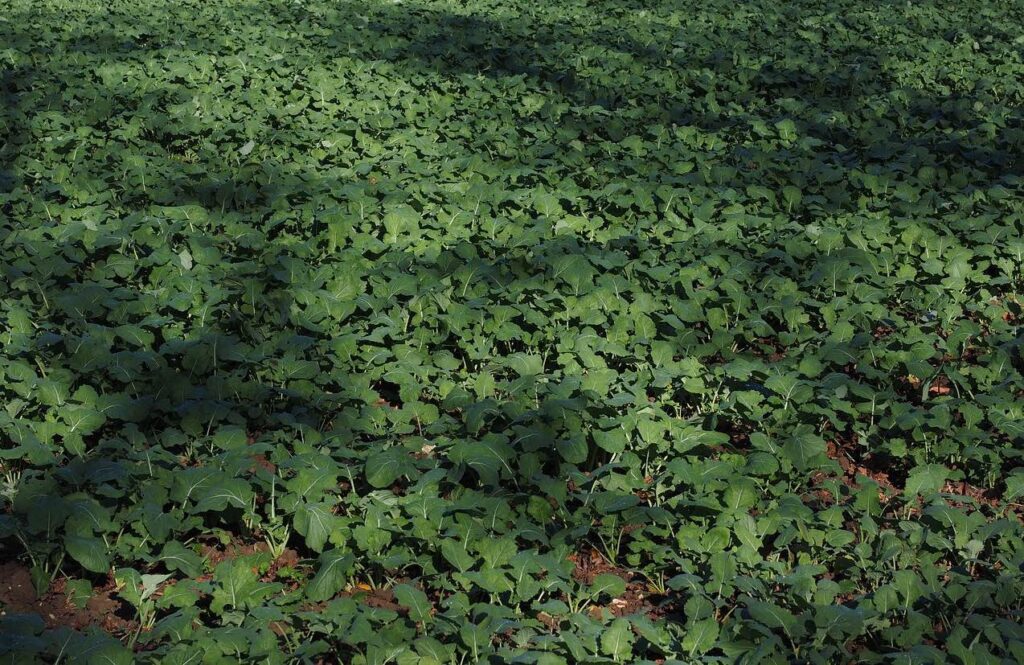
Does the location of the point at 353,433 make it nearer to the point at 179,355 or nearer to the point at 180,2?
the point at 179,355

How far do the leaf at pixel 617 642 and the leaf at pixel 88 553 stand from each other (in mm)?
1622

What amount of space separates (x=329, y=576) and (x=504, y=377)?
1.66m

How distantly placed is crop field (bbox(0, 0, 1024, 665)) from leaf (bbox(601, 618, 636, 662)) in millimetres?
12

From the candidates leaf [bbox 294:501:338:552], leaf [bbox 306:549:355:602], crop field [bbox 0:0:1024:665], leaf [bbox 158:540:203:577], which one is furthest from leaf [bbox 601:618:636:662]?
leaf [bbox 158:540:203:577]

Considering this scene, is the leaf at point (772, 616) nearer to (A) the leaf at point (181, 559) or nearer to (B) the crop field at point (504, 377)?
(B) the crop field at point (504, 377)

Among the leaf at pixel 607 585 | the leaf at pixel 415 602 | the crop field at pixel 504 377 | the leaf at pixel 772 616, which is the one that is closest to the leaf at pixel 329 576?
the crop field at pixel 504 377

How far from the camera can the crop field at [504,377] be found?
10.6 ft

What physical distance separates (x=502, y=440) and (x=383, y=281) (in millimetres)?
1629

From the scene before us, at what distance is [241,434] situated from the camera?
398 centimetres

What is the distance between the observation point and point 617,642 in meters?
3.03

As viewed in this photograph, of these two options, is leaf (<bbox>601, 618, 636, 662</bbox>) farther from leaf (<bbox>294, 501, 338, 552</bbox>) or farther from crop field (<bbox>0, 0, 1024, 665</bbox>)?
leaf (<bbox>294, 501, 338, 552</bbox>)

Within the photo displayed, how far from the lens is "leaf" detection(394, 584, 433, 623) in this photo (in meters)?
3.12

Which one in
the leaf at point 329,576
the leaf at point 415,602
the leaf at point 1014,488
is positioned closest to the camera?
the leaf at point 415,602

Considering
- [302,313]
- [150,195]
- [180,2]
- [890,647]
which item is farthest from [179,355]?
[180,2]
